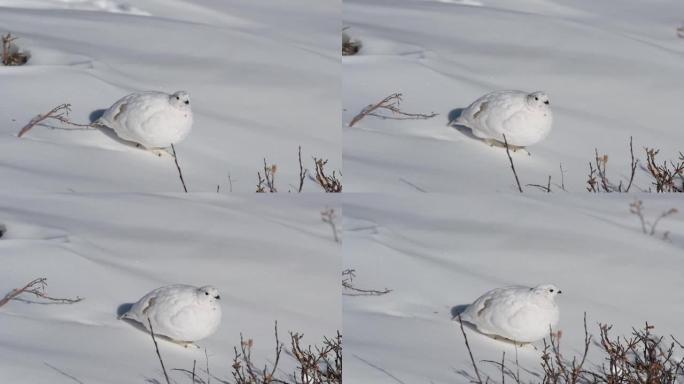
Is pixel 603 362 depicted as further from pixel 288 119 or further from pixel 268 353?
pixel 288 119

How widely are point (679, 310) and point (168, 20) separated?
114 inches

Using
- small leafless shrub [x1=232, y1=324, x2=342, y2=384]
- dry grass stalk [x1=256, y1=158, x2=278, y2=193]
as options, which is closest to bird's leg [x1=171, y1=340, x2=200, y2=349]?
small leafless shrub [x1=232, y1=324, x2=342, y2=384]

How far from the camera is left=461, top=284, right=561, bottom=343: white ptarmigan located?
4.90 meters

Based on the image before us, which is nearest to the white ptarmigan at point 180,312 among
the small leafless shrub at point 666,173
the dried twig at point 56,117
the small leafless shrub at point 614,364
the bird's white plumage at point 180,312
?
the bird's white plumage at point 180,312

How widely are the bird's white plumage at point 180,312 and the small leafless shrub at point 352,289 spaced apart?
0.57 meters

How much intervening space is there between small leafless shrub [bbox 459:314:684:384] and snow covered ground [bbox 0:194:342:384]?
858 millimetres

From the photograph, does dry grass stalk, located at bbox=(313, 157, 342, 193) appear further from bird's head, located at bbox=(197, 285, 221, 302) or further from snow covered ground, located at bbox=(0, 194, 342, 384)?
bird's head, located at bbox=(197, 285, 221, 302)

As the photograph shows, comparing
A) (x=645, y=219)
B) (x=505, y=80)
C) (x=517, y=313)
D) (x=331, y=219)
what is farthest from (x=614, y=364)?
(x=505, y=80)

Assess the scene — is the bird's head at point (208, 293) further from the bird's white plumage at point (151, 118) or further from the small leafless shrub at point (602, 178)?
the small leafless shrub at point (602, 178)

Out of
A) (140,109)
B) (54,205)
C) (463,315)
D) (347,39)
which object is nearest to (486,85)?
(347,39)

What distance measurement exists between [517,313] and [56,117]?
2.15 metres

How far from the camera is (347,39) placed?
6.06 meters

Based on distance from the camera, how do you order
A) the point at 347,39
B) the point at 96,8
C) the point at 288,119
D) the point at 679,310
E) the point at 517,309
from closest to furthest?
the point at 517,309 → the point at 679,310 → the point at 288,119 → the point at 347,39 → the point at 96,8

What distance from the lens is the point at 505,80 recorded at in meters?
5.77
